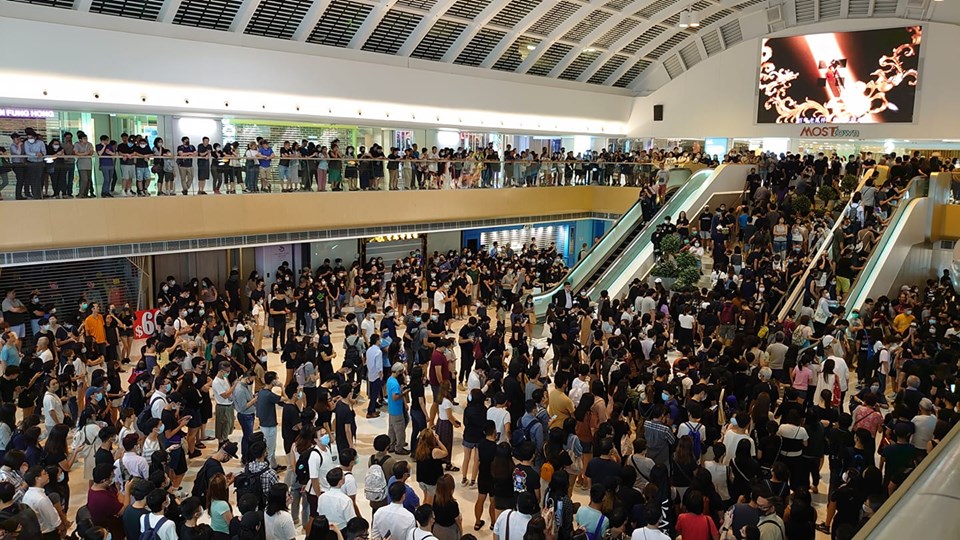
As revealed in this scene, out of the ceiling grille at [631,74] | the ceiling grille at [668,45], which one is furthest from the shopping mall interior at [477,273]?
the ceiling grille at [631,74]

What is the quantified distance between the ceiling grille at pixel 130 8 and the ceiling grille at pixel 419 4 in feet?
23.5

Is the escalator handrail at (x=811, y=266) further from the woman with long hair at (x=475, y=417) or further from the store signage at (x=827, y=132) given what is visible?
the store signage at (x=827, y=132)

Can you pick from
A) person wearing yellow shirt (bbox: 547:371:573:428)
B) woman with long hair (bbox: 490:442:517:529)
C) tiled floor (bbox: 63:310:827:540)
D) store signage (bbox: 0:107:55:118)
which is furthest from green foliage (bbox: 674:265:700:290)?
store signage (bbox: 0:107:55:118)

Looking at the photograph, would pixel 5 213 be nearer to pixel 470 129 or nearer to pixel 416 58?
pixel 416 58

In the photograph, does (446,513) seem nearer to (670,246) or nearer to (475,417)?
(475,417)

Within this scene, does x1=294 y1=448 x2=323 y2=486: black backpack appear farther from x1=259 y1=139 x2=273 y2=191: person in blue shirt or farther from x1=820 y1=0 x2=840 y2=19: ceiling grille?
x1=820 y1=0 x2=840 y2=19: ceiling grille

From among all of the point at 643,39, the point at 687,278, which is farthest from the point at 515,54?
the point at 687,278

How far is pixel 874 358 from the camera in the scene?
40.5 feet

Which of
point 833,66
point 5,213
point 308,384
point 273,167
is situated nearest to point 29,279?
point 5,213

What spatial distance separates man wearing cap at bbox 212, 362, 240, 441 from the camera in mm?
9234

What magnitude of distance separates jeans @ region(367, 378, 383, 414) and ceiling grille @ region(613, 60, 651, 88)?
2478 cm

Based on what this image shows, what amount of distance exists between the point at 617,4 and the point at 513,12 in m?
4.29

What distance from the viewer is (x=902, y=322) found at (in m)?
13.5

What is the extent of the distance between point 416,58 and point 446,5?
2382mm
